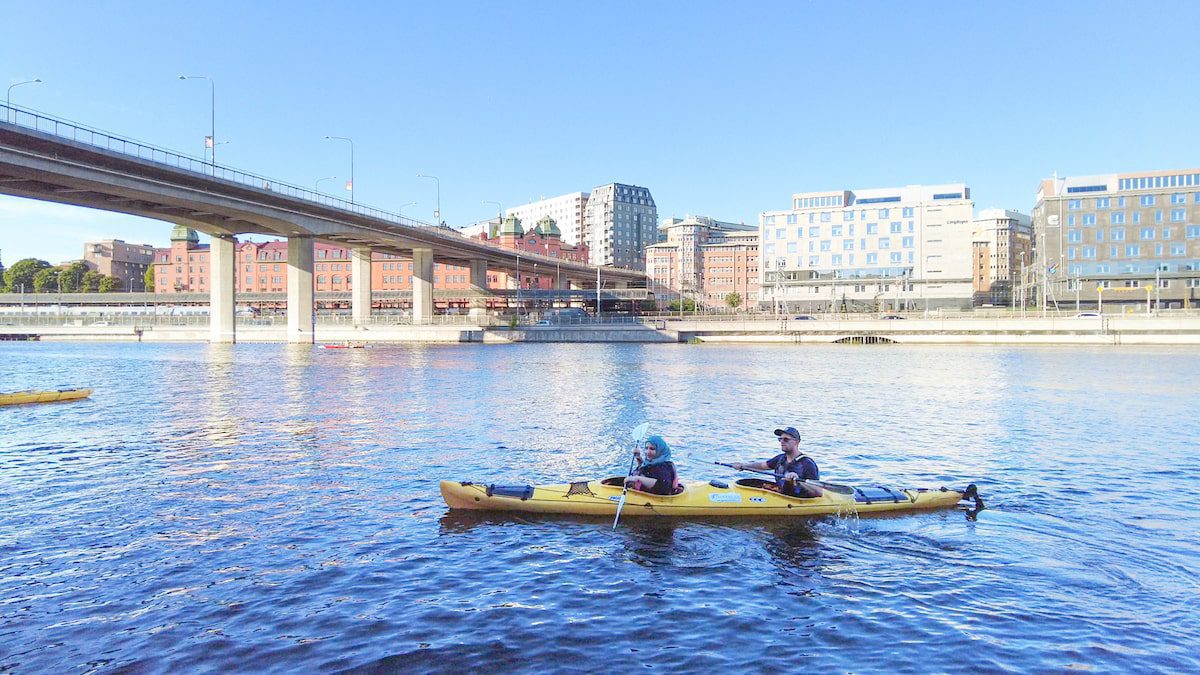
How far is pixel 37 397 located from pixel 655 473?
32208mm

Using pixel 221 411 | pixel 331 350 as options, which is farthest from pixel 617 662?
pixel 331 350

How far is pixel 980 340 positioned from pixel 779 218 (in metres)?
47.2

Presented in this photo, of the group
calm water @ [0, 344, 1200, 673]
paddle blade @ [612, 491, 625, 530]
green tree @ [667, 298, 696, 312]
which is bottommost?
calm water @ [0, 344, 1200, 673]

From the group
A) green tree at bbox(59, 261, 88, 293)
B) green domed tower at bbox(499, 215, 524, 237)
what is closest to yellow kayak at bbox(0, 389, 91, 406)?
green domed tower at bbox(499, 215, 524, 237)

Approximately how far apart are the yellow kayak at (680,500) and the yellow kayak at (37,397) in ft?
93.3

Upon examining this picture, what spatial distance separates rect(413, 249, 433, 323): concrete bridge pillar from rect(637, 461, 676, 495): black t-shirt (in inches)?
4157

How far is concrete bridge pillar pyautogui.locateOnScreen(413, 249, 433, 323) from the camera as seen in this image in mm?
118562

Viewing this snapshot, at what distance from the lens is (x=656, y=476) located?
611 inches

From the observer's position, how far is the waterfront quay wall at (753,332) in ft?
308

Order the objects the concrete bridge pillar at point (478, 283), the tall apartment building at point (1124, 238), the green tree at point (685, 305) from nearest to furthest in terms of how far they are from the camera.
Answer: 1. the tall apartment building at point (1124, 238)
2. the concrete bridge pillar at point (478, 283)
3. the green tree at point (685, 305)

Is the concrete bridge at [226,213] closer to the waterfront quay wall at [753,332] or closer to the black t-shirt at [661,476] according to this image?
the waterfront quay wall at [753,332]

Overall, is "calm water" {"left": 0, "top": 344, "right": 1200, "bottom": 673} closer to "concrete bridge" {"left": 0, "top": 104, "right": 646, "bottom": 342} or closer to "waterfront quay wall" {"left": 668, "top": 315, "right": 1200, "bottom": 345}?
"concrete bridge" {"left": 0, "top": 104, "right": 646, "bottom": 342}

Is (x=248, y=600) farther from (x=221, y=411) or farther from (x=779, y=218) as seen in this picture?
(x=779, y=218)

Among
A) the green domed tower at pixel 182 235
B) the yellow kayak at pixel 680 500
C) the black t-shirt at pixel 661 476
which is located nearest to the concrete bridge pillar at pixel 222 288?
the yellow kayak at pixel 680 500
